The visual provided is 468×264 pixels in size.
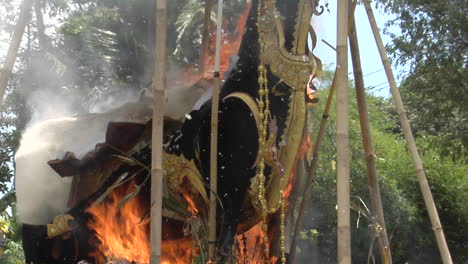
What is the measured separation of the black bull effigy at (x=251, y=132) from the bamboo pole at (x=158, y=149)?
0.88m

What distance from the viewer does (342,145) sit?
146 inches

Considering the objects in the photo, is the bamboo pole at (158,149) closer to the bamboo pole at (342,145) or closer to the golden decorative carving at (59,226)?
the bamboo pole at (342,145)

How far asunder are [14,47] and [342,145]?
80.7 inches

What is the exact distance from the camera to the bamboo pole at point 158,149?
3.87 m

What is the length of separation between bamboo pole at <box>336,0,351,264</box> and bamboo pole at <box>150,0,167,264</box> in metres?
0.98

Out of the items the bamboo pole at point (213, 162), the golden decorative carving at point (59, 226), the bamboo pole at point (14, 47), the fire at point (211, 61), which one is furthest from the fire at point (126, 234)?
the bamboo pole at point (14, 47)

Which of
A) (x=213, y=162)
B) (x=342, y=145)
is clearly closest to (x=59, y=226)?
(x=213, y=162)

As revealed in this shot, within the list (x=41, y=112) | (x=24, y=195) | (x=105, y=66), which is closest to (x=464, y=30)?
(x=105, y=66)

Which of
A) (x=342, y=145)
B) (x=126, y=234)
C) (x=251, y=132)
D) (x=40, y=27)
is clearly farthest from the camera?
(x=40, y=27)

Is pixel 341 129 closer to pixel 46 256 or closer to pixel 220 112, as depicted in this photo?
pixel 220 112

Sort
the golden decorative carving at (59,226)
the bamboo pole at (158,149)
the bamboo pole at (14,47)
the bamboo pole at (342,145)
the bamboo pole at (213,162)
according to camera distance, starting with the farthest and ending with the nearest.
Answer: the golden decorative carving at (59,226)
the bamboo pole at (213,162)
the bamboo pole at (14,47)
the bamboo pole at (158,149)
the bamboo pole at (342,145)

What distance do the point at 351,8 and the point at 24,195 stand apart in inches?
→ 114

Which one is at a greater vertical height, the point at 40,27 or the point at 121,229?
the point at 40,27

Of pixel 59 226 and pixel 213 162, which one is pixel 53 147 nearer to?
pixel 59 226
